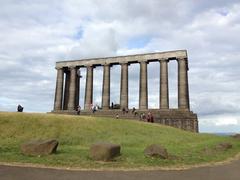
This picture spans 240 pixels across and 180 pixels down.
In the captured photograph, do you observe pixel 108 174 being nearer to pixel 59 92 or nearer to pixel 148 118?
pixel 148 118

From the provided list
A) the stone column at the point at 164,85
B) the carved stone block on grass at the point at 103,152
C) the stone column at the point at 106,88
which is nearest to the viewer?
the carved stone block on grass at the point at 103,152

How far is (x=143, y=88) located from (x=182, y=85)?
27.2 ft

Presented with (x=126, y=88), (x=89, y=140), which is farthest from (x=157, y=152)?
(x=126, y=88)

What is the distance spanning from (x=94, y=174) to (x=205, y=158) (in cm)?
1060

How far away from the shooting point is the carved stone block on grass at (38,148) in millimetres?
22016

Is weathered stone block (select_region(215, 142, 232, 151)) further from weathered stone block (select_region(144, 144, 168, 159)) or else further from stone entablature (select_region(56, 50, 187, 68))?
stone entablature (select_region(56, 50, 187, 68))

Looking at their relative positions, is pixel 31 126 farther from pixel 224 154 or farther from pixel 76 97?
pixel 76 97

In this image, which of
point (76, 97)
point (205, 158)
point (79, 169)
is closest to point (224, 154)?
point (205, 158)

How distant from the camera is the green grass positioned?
2062 centimetres

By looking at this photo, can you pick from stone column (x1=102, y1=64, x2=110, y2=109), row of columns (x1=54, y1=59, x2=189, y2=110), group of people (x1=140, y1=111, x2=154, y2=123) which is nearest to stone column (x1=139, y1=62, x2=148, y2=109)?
row of columns (x1=54, y1=59, x2=189, y2=110)

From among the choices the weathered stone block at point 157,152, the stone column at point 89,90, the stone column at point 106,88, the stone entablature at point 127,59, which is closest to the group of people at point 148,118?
the stone column at point 106,88

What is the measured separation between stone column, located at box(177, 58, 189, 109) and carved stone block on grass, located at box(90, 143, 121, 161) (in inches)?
1864

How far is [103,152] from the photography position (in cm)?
2100

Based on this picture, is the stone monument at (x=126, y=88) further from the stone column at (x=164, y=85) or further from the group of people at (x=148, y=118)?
the group of people at (x=148, y=118)
